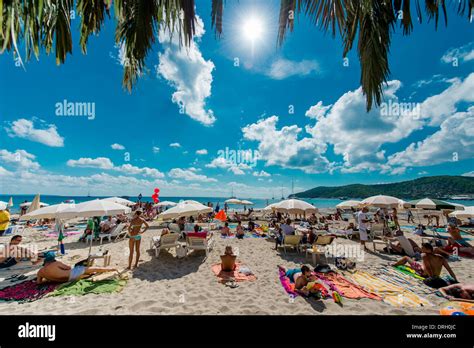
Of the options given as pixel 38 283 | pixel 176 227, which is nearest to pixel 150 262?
pixel 38 283

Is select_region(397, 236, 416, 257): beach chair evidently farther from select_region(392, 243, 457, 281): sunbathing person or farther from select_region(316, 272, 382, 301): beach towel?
select_region(316, 272, 382, 301): beach towel

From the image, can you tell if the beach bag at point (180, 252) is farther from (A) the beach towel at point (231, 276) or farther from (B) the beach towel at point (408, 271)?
(B) the beach towel at point (408, 271)

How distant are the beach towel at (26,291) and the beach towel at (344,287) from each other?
638 cm

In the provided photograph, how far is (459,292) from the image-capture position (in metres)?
3.92

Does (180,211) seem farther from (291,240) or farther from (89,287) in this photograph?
(291,240)

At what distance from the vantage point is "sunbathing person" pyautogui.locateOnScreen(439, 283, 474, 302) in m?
3.81

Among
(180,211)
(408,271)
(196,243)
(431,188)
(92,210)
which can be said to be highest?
(92,210)

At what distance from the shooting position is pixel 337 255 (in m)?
6.82

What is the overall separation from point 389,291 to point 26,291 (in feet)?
26.5

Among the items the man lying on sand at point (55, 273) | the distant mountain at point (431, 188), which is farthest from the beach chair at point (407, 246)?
the distant mountain at point (431, 188)

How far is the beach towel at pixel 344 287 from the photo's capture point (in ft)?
13.2

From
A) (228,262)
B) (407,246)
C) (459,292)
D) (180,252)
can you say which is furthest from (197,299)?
(407,246)

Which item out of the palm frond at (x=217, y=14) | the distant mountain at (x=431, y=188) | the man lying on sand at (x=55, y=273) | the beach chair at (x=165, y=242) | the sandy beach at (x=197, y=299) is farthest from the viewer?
the distant mountain at (x=431, y=188)
